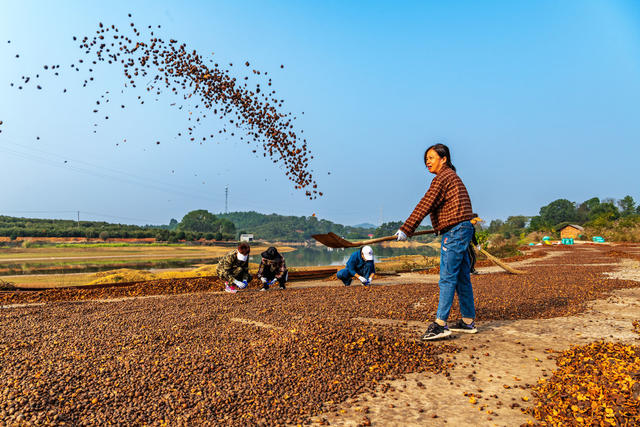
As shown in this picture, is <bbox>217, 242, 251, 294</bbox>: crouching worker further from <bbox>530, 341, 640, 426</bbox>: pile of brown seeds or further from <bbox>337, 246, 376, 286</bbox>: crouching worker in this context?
<bbox>530, 341, 640, 426</bbox>: pile of brown seeds

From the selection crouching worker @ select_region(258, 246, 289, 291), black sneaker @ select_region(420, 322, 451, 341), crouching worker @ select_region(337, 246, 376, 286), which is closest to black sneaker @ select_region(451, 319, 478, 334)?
black sneaker @ select_region(420, 322, 451, 341)

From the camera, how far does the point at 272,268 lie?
8.15 meters

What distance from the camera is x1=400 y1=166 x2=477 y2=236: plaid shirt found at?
4.06m

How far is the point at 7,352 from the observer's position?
3717 millimetres

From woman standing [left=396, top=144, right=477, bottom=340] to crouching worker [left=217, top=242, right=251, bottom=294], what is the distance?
4375 millimetres

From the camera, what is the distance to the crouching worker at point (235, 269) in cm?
781

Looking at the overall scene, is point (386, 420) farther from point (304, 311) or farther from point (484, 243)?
point (484, 243)

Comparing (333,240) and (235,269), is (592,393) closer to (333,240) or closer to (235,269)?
(333,240)

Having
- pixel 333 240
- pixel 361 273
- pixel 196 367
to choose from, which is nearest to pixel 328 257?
pixel 361 273

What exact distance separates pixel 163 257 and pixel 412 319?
76.8ft

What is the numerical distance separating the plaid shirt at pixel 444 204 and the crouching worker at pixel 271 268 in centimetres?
443

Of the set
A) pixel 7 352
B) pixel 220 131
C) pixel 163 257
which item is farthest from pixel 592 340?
pixel 163 257

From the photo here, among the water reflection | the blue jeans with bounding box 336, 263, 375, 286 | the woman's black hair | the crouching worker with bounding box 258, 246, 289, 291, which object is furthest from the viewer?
the water reflection

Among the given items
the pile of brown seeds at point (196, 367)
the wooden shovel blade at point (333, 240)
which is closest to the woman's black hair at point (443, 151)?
the wooden shovel blade at point (333, 240)
